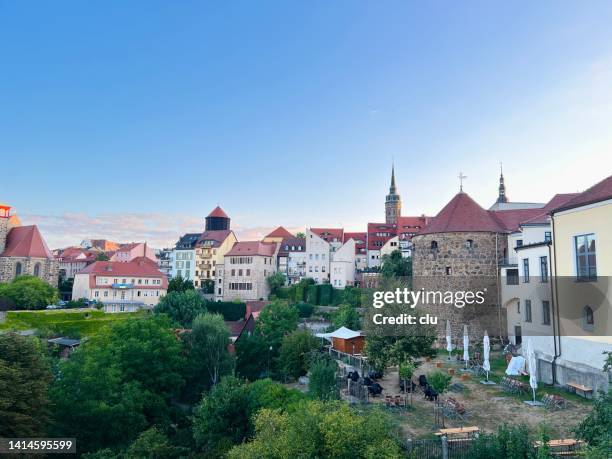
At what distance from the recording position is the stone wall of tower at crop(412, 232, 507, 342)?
2997 centimetres

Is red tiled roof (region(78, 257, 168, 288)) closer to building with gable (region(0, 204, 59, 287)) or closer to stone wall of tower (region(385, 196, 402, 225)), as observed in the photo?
building with gable (region(0, 204, 59, 287))

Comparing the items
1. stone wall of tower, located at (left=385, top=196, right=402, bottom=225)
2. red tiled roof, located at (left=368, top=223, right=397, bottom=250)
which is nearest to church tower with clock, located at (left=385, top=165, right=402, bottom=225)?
stone wall of tower, located at (left=385, top=196, right=402, bottom=225)

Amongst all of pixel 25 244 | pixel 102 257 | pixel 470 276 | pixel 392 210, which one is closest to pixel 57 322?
pixel 25 244

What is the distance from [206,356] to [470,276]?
66.7 feet

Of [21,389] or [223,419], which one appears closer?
[21,389]

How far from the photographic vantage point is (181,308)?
49.7 meters

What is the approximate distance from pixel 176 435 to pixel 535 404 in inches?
690

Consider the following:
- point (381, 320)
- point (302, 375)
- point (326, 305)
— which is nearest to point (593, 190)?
point (381, 320)

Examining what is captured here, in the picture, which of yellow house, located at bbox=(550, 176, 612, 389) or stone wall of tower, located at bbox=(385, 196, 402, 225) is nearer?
yellow house, located at bbox=(550, 176, 612, 389)

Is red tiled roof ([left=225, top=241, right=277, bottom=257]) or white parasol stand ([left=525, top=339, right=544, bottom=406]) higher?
red tiled roof ([left=225, top=241, right=277, bottom=257])

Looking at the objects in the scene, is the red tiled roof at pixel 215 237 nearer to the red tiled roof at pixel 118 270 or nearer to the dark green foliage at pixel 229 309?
the red tiled roof at pixel 118 270

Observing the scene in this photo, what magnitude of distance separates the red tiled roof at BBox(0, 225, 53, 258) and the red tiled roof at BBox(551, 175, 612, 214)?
6199 cm

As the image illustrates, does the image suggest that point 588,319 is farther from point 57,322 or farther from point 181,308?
point 57,322

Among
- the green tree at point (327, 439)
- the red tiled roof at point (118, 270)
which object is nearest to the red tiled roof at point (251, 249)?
the red tiled roof at point (118, 270)
